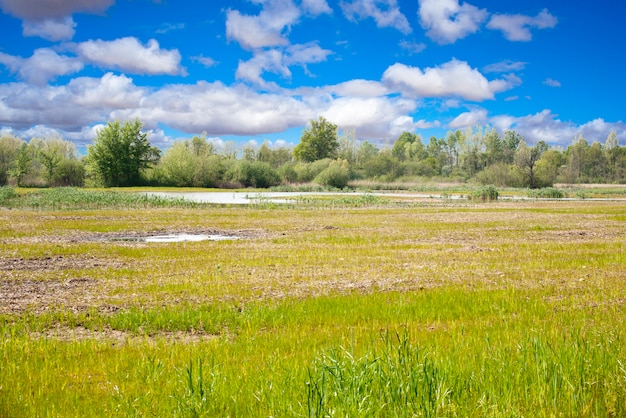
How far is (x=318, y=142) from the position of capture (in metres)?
153

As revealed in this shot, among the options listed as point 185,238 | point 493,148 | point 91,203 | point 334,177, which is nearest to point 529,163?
point 334,177

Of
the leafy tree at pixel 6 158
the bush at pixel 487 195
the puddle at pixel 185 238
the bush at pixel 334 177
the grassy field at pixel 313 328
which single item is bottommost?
the puddle at pixel 185 238

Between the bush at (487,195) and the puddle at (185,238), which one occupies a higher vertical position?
the bush at (487,195)

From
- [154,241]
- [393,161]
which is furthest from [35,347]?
[393,161]

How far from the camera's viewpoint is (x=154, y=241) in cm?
2298

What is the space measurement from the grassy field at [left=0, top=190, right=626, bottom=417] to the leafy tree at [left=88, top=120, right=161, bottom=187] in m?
87.9

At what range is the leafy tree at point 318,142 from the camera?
153000 millimetres

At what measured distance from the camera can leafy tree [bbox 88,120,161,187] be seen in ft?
338

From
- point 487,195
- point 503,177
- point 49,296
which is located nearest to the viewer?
point 49,296

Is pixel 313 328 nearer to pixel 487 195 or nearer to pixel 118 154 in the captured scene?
pixel 487 195

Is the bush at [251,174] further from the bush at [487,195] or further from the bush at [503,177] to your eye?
the bush at [487,195]

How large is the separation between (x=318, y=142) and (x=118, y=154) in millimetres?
65837

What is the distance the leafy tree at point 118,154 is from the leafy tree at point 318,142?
5706 cm

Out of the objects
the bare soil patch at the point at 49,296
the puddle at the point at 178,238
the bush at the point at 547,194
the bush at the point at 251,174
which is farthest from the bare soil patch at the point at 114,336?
the bush at the point at 251,174
